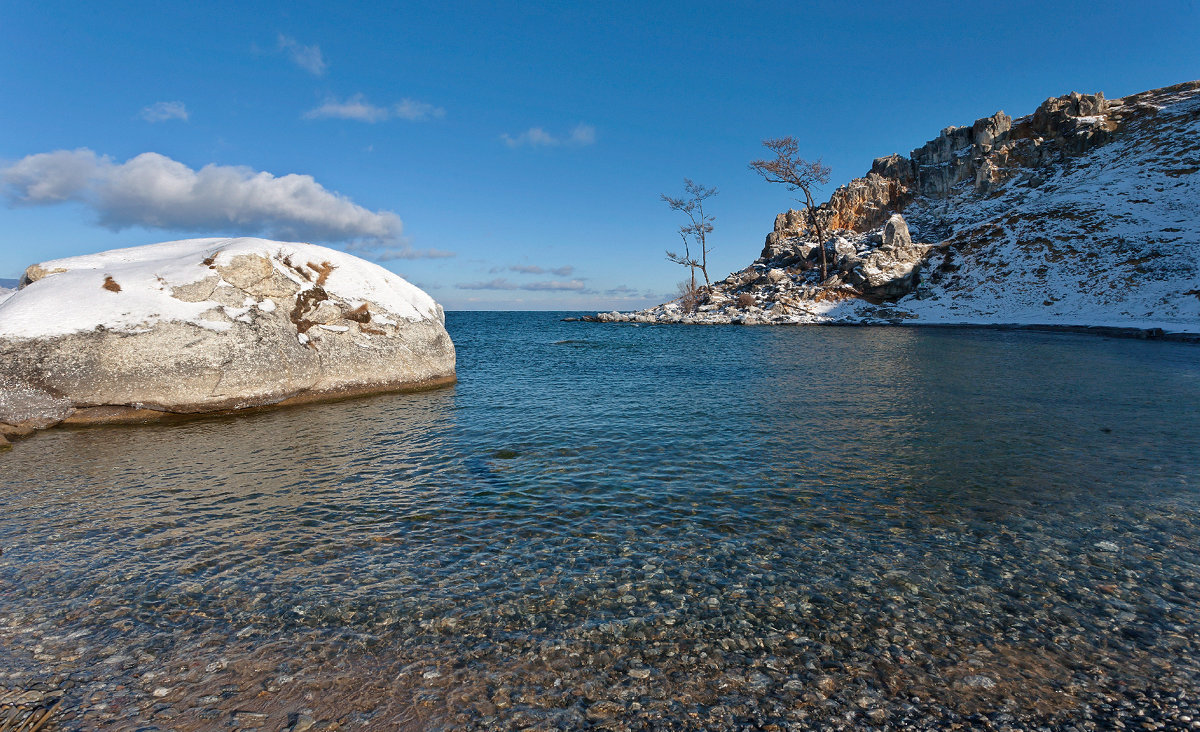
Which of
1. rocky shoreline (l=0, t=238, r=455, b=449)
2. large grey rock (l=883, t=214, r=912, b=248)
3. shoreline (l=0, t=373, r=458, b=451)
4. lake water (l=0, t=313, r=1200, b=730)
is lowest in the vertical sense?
lake water (l=0, t=313, r=1200, b=730)

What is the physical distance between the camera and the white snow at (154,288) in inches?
630

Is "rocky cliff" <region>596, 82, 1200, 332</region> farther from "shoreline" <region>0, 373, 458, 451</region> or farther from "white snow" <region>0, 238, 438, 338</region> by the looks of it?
"shoreline" <region>0, 373, 458, 451</region>

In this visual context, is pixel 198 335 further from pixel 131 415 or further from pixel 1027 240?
pixel 1027 240

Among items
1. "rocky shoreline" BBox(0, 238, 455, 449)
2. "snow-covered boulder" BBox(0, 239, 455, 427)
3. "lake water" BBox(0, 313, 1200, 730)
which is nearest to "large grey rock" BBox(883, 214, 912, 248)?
"lake water" BBox(0, 313, 1200, 730)

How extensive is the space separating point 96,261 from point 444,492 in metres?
19.4

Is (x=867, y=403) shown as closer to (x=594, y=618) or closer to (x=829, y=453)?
(x=829, y=453)

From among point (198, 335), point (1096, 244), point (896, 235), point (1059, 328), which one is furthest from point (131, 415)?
point (1096, 244)

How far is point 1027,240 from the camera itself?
64.6m

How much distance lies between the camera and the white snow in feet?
52.5

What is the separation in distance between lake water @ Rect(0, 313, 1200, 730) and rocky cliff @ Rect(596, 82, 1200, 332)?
48.8m

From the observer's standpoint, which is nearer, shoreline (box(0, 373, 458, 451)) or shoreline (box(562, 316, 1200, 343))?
shoreline (box(0, 373, 458, 451))

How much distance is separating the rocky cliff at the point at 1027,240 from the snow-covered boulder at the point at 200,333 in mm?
51824

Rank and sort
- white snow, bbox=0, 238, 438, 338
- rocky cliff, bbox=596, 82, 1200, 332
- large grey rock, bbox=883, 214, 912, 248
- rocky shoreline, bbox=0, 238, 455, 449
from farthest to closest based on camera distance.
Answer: large grey rock, bbox=883, 214, 912, 248 → rocky cliff, bbox=596, 82, 1200, 332 → white snow, bbox=0, 238, 438, 338 → rocky shoreline, bbox=0, 238, 455, 449

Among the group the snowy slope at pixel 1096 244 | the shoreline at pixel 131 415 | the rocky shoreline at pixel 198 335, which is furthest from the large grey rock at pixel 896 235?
the shoreline at pixel 131 415
